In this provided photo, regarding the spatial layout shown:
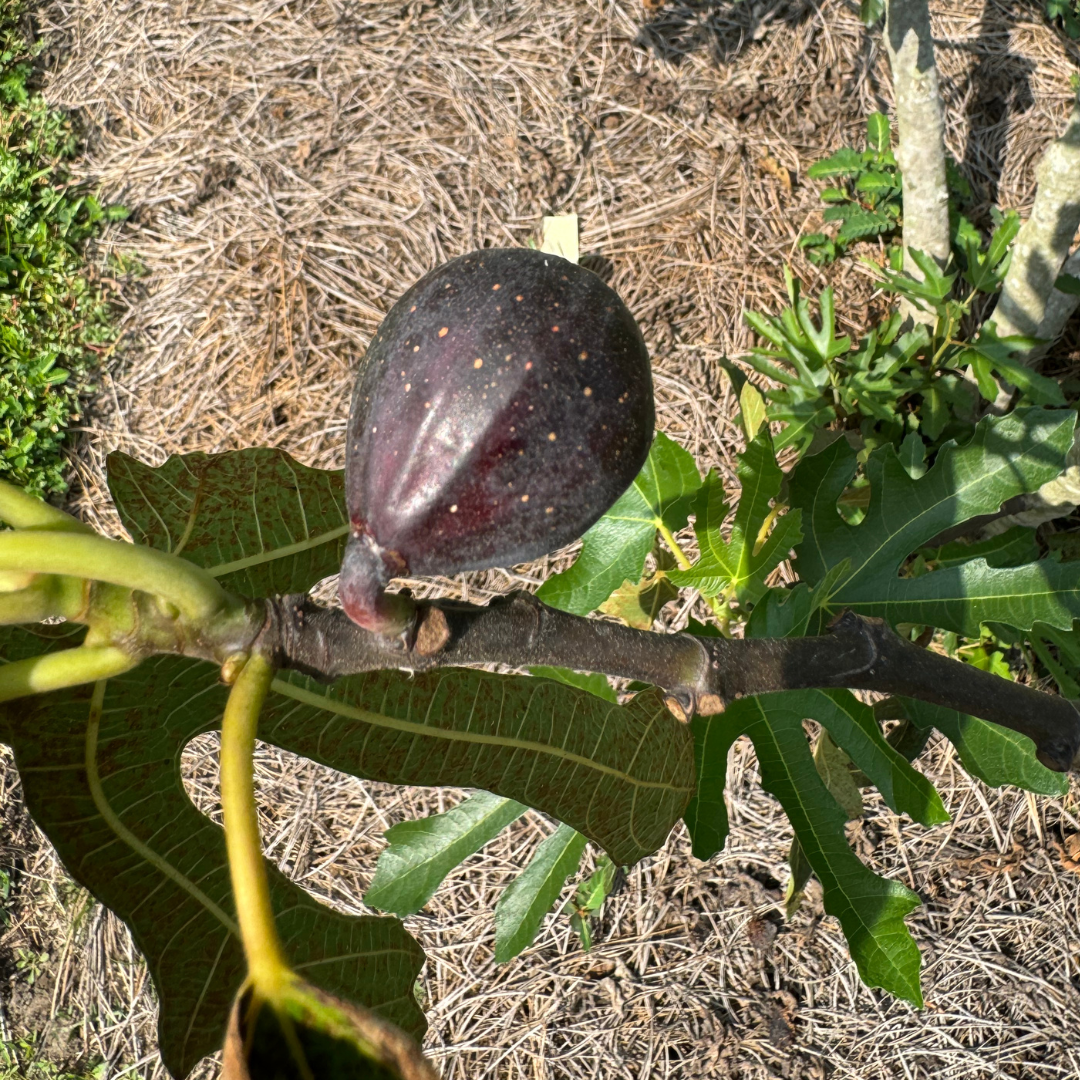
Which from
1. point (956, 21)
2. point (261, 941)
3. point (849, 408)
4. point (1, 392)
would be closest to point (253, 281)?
point (1, 392)

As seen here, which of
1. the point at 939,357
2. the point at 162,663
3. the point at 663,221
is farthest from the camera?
the point at 663,221

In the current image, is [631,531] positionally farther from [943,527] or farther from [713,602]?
[943,527]

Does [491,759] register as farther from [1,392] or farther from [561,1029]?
[1,392]

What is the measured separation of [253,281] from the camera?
2891mm

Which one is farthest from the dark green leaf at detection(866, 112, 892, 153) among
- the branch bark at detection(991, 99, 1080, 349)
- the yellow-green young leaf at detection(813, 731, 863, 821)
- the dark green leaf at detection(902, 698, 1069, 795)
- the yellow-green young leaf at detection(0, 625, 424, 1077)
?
the yellow-green young leaf at detection(0, 625, 424, 1077)

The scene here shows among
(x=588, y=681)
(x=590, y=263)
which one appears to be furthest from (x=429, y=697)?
(x=590, y=263)

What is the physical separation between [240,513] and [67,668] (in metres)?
0.29

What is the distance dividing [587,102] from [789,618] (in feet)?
6.88

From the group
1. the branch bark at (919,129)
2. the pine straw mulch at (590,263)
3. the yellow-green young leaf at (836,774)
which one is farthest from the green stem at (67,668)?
the pine straw mulch at (590,263)

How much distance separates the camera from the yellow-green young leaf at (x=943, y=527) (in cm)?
124

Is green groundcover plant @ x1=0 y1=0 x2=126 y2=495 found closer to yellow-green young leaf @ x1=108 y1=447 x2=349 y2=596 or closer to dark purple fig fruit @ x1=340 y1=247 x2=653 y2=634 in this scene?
yellow-green young leaf @ x1=108 y1=447 x2=349 y2=596

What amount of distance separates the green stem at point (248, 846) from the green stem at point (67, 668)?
0.08 meters

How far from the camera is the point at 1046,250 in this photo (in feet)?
6.25

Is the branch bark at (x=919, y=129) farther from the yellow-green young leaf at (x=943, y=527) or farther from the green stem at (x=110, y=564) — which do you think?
the green stem at (x=110, y=564)
